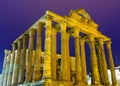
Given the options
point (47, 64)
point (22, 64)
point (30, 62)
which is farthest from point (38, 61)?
point (22, 64)

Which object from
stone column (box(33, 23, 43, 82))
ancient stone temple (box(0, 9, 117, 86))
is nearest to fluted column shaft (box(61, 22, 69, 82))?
ancient stone temple (box(0, 9, 117, 86))

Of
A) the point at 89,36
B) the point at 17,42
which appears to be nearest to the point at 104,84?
the point at 89,36

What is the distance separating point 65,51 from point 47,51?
9.15 feet

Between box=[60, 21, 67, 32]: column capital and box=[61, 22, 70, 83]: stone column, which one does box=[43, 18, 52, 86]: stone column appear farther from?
box=[60, 21, 67, 32]: column capital

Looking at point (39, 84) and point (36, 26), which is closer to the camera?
point (39, 84)

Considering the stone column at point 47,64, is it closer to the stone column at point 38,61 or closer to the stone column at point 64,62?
the stone column at point 64,62

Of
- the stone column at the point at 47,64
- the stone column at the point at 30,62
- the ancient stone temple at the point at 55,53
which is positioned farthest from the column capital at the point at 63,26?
the stone column at the point at 30,62

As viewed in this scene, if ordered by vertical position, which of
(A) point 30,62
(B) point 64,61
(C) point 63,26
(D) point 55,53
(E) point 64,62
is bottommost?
(E) point 64,62

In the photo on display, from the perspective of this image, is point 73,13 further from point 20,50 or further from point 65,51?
point 20,50

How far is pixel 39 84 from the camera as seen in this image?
60.8 ft

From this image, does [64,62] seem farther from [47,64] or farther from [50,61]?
[47,64]

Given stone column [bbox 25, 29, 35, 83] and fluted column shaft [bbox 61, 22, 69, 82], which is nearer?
fluted column shaft [bbox 61, 22, 69, 82]

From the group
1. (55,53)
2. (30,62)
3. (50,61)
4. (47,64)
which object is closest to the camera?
(47,64)

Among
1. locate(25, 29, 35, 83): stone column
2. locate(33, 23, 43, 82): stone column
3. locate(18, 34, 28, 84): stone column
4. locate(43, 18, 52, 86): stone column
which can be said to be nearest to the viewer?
locate(43, 18, 52, 86): stone column
